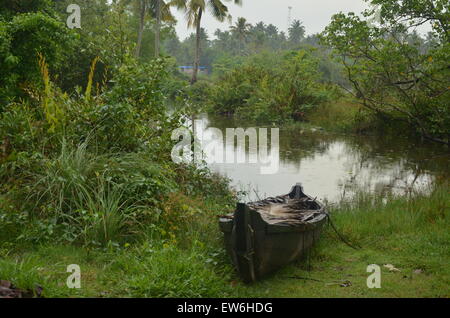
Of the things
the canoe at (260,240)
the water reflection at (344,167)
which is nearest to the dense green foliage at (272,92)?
the water reflection at (344,167)

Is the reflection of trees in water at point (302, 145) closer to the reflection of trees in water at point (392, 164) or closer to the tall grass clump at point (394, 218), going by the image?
the reflection of trees in water at point (392, 164)

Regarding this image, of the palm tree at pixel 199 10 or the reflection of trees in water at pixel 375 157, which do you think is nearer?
the reflection of trees in water at pixel 375 157

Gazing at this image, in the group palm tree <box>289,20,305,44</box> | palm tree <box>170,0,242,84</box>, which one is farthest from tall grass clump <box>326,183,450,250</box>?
palm tree <box>289,20,305,44</box>

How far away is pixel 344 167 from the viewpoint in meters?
13.1

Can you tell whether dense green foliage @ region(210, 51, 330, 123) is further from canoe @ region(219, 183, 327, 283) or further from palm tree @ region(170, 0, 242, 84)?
canoe @ region(219, 183, 327, 283)

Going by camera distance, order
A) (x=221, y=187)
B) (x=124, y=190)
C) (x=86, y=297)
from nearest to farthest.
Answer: (x=86, y=297)
(x=124, y=190)
(x=221, y=187)

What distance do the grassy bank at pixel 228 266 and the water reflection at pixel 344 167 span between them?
106 inches

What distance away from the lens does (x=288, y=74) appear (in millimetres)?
23922

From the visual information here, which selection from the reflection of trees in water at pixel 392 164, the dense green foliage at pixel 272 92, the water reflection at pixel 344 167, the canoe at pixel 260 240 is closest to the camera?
the canoe at pixel 260 240

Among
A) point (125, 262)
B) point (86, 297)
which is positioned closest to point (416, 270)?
point (125, 262)

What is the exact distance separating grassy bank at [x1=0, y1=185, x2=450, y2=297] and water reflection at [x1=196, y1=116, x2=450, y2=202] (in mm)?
2685

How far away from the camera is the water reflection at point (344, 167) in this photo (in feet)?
34.2
